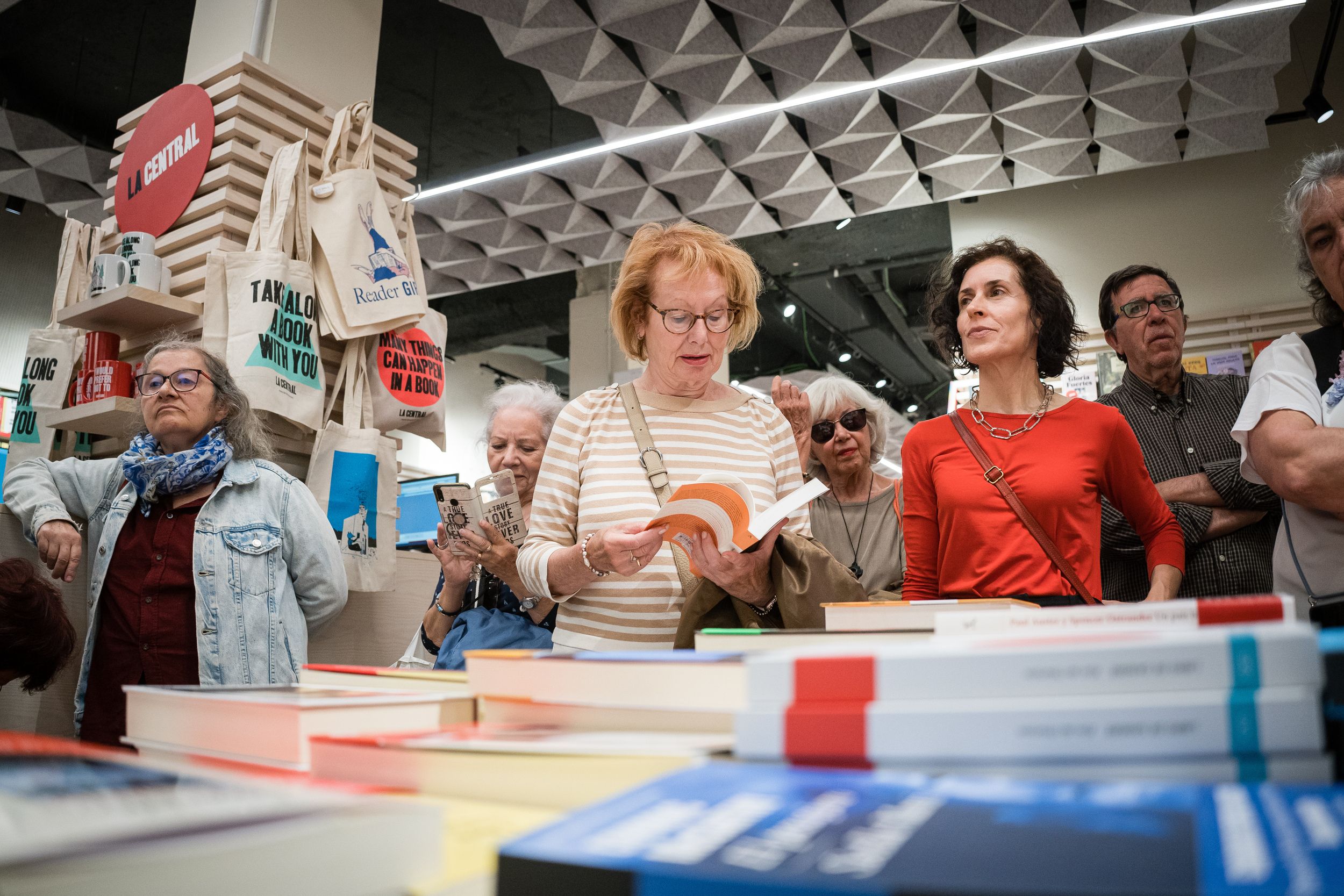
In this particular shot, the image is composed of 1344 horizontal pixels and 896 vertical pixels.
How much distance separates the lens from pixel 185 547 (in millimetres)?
2580

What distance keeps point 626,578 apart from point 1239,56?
5.54 m

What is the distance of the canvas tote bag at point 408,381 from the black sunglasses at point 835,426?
1.47 m

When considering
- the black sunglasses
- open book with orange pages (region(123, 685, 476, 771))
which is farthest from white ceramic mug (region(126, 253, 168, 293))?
open book with orange pages (region(123, 685, 476, 771))

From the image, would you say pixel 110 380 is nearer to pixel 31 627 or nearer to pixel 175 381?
pixel 175 381

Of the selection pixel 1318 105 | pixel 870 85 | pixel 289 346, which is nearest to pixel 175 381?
pixel 289 346

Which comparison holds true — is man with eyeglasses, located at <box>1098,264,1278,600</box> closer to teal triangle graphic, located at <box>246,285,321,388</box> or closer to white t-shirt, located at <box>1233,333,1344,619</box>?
white t-shirt, located at <box>1233,333,1344,619</box>

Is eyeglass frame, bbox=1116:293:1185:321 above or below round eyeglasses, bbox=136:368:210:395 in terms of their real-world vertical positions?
above

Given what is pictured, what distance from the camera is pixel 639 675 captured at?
569 mm

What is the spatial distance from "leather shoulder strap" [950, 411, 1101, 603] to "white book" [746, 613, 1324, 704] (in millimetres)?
1563

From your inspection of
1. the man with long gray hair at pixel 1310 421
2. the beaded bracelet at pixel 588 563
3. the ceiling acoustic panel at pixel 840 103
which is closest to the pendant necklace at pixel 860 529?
the man with long gray hair at pixel 1310 421

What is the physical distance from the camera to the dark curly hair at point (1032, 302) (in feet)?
7.49

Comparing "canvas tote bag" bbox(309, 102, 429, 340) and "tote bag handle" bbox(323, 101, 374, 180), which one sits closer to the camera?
"canvas tote bag" bbox(309, 102, 429, 340)

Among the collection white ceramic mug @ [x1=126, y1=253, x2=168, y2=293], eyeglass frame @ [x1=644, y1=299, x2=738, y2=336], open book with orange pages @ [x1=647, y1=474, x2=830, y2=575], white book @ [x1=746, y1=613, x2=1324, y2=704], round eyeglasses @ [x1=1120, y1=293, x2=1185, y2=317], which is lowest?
white book @ [x1=746, y1=613, x2=1324, y2=704]

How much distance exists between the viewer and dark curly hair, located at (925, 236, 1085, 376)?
2.28m
